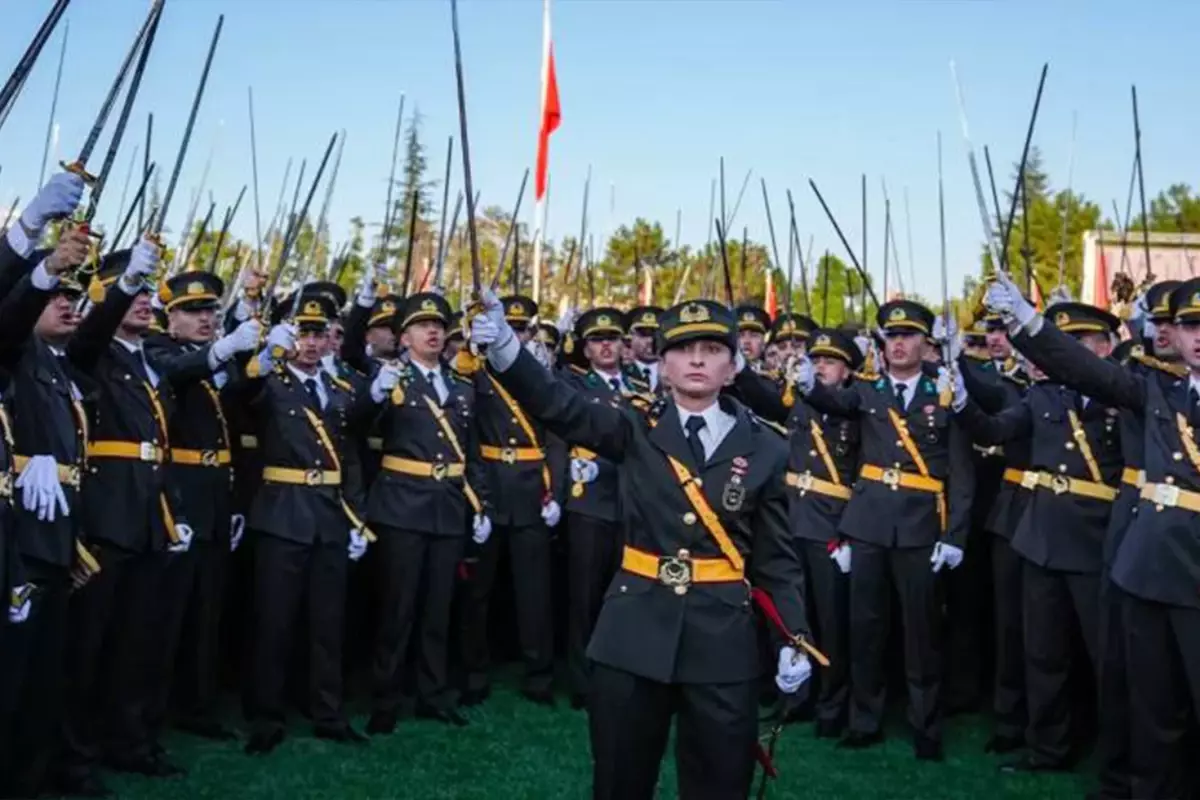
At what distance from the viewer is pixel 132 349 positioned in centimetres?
621

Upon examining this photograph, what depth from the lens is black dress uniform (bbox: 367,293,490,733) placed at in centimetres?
729

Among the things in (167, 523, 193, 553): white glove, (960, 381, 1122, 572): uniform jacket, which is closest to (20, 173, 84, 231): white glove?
(167, 523, 193, 553): white glove

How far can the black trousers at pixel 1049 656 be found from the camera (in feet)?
22.5

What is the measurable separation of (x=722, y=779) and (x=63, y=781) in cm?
333

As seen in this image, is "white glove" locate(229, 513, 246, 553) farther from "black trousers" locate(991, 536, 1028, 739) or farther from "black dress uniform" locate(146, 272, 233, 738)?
"black trousers" locate(991, 536, 1028, 739)

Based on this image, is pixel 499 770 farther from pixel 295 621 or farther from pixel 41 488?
pixel 41 488

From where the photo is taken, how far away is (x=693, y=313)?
440 cm

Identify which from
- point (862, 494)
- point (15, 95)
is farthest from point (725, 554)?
point (862, 494)

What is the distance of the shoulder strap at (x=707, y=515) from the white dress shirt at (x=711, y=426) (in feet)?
0.41

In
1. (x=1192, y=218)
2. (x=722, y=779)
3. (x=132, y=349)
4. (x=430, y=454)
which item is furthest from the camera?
(x=1192, y=218)

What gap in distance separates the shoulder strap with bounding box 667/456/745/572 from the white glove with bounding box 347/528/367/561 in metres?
3.32

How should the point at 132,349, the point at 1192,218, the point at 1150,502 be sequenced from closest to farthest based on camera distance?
1. the point at 1150,502
2. the point at 132,349
3. the point at 1192,218

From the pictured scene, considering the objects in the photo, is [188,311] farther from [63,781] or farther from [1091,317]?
[1091,317]

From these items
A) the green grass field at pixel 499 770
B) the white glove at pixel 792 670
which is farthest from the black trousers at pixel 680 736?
the green grass field at pixel 499 770
